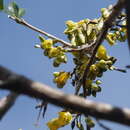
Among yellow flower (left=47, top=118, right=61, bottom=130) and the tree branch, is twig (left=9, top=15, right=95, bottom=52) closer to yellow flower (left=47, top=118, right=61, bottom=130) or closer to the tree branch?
yellow flower (left=47, top=118, right=61, bottom=130)

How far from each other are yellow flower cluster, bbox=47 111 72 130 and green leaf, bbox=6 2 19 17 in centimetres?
74

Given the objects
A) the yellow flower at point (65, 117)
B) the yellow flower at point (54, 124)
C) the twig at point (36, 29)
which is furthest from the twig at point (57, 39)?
the yellow flower at point (54, 124)

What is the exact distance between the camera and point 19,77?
660 mm

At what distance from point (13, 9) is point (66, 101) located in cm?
210

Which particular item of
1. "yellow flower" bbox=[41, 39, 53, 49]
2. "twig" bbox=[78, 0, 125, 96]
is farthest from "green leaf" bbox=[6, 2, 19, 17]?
"twig" bbox=[78, 0, 125, 96]

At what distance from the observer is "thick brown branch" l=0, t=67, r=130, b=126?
2.06 ft

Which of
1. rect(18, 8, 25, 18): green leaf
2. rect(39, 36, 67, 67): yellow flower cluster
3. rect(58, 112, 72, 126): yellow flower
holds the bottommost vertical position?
rect(58, 112, 72, 126): yellow flower

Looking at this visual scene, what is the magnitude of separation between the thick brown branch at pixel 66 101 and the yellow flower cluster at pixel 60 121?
1.62m

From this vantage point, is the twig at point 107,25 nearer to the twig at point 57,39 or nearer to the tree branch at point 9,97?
the twig at point 57,39

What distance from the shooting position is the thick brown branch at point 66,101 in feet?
2.06

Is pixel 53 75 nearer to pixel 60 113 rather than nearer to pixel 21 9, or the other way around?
pixel 60 113

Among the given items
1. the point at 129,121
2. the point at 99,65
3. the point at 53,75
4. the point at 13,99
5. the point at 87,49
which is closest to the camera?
the point at 129,121

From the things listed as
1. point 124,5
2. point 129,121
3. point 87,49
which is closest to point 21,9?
point 87,49

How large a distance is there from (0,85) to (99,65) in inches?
65.5
